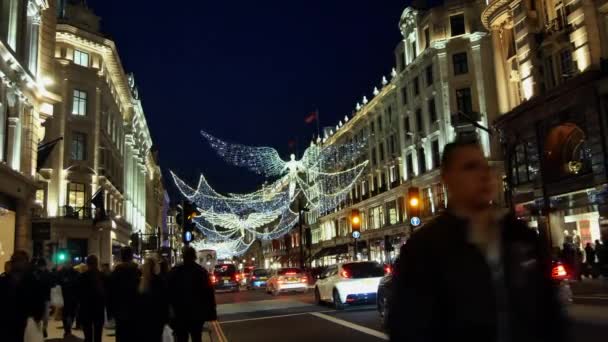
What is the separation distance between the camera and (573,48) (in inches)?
1147

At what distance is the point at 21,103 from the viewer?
24.3m

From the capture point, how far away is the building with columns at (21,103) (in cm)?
2258

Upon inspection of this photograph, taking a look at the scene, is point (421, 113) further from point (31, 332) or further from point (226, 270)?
point (31, 332)

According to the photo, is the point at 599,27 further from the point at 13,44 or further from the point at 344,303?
the point at 13,44

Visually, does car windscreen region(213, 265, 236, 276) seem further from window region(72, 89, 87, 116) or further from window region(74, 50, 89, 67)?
window region(74, 50, 89, 67)

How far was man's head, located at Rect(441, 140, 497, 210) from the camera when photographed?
2610mm

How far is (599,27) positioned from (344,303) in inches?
733

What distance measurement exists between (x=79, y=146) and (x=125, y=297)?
130 ft

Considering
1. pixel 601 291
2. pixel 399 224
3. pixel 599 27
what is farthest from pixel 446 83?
pixel 601 291

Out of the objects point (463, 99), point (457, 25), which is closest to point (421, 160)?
point (463, 99)

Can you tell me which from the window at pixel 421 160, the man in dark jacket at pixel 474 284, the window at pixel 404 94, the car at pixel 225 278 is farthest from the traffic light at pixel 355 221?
the man in dark jacket at pixel 474 284

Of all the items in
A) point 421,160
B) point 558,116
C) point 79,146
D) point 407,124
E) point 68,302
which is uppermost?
point 407,124

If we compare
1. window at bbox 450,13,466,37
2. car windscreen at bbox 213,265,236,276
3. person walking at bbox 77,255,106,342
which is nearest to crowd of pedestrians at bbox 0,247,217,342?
person walking at bbox 77,255,106,342

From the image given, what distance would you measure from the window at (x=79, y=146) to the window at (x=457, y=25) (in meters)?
29.8
